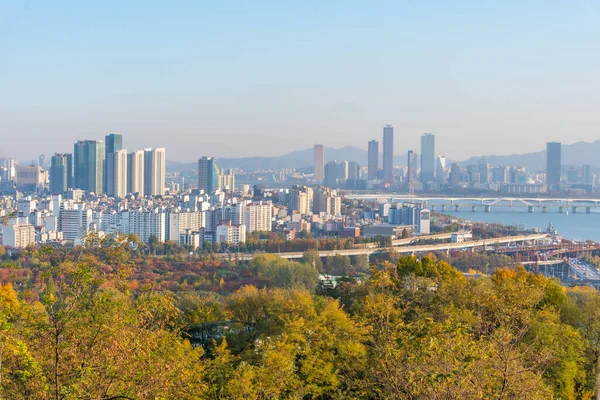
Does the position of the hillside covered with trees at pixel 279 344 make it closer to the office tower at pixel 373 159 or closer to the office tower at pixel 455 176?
the office tower at pixel 455 176

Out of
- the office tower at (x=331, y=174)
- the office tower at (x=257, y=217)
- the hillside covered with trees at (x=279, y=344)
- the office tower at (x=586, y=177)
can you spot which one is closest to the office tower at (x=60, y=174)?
the office tower at (x=257, y=217)

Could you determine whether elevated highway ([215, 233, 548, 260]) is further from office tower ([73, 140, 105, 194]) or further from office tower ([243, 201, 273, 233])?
office tower ([73, 140, 105, 194])

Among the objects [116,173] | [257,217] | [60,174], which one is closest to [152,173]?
[116,173]

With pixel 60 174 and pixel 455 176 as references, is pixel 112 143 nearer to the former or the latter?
pixel 60 174

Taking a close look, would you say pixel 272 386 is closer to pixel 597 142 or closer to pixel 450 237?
pixel 450 237

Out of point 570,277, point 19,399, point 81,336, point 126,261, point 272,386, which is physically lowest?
point 570,277

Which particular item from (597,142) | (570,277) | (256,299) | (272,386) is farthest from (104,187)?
(597,142)
